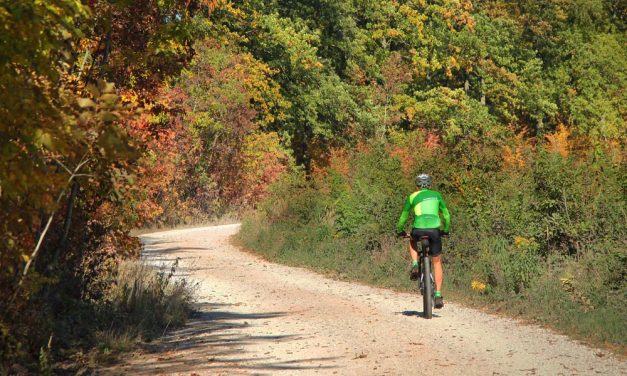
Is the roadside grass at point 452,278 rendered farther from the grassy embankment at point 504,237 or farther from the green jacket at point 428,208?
the green jacket at point 428,208

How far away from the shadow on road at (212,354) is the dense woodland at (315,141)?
1074 mm

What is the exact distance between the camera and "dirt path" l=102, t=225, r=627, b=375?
9.67m

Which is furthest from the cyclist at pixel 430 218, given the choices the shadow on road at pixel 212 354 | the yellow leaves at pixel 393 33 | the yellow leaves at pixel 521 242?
the yellow leaves at pixel 393 33

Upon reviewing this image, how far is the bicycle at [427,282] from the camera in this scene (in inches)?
523

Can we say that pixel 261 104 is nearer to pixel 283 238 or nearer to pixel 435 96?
pixel 435 96

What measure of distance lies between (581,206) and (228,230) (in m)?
21.0

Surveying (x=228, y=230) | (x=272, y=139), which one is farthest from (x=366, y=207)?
(x=272, y=139)

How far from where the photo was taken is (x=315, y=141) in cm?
5647

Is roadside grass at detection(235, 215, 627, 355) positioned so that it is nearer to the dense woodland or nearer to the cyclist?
the dense woodland

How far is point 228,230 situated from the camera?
3516 centimetres

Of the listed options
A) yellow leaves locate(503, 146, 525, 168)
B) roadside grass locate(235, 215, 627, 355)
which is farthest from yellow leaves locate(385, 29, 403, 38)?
yellow leaves locate(503, 146, 525, 168)

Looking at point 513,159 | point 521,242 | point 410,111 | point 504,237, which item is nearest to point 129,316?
point 521,242

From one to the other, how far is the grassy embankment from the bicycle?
1462mm

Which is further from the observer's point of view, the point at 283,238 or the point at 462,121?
the point at 462,121
